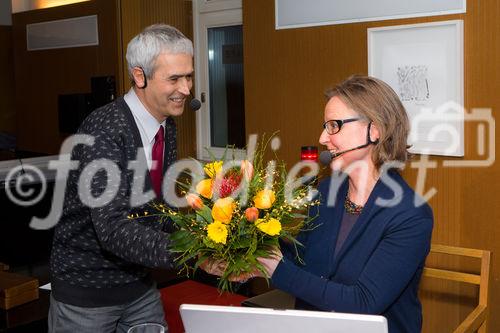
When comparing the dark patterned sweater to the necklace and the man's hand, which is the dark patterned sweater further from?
the necklace

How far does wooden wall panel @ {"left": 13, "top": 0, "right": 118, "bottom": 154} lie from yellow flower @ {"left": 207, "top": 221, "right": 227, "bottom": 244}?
Result: 293 cm

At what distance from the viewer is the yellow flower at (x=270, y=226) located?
4.83 ft

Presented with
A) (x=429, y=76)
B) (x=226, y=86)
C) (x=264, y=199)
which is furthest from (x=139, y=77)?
(x=226, y=86)

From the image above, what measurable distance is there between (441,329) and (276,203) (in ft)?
5.96

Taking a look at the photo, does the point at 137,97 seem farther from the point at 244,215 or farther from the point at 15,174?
the point at 15,174

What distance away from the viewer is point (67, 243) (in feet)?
6.50

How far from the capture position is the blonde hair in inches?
72.4

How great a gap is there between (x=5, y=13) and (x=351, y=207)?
3.23 metres

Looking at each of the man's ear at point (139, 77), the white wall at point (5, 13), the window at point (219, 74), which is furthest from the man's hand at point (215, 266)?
the white wall at point (5, 13)

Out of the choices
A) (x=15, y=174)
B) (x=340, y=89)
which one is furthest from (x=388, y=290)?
(x=15, y=174)

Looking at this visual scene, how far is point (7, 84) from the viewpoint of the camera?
424cm

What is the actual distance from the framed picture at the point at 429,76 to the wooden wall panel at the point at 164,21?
1.65m

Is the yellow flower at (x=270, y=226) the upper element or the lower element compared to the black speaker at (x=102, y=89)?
lower

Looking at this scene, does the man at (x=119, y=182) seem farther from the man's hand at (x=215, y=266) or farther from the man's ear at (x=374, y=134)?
the man's ear at (x=374, y=134)
